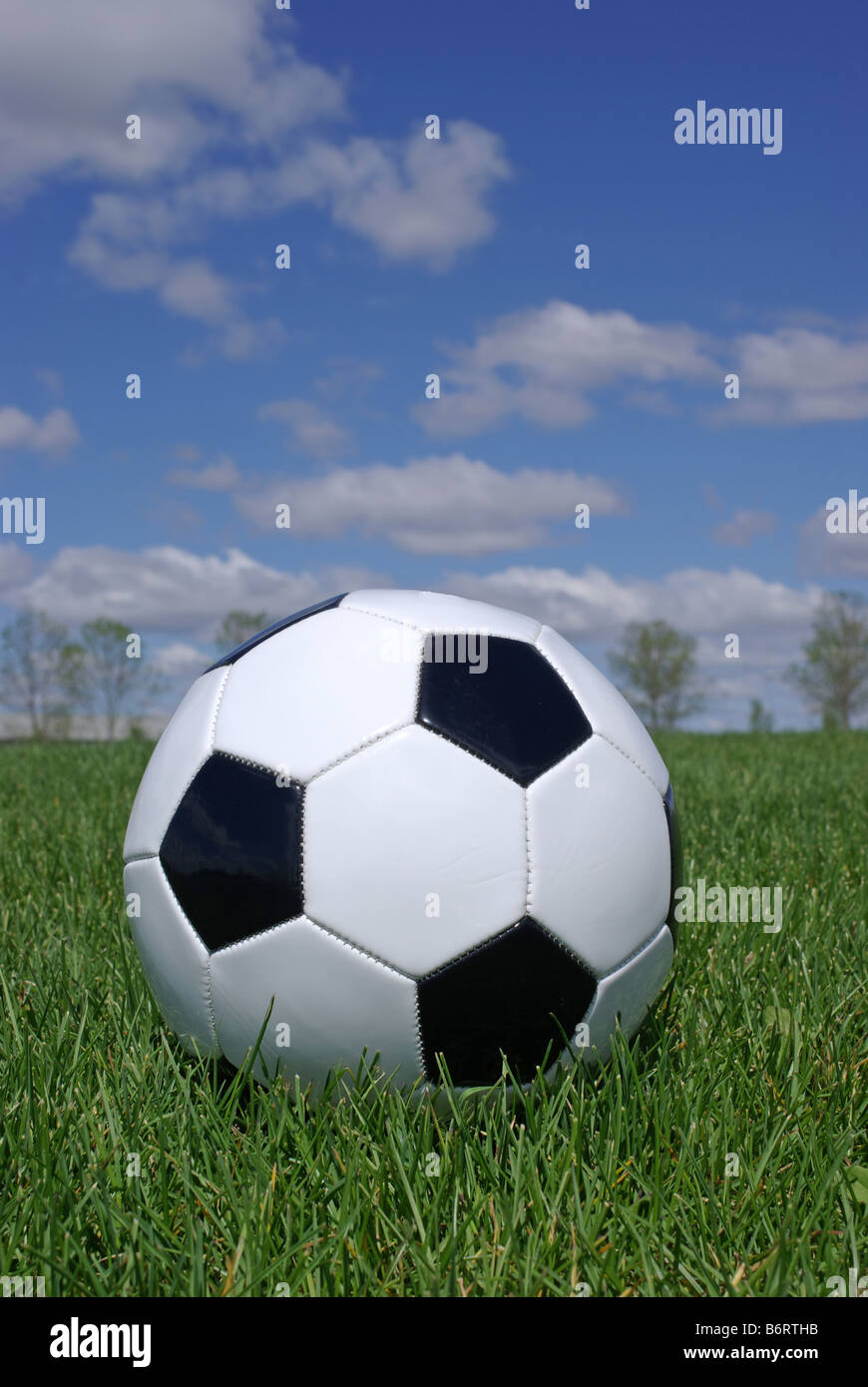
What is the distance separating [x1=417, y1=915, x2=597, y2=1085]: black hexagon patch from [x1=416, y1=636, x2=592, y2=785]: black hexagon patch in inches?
16.4

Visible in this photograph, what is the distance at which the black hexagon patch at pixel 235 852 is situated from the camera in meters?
2.38

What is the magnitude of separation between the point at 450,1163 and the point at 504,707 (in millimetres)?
1085

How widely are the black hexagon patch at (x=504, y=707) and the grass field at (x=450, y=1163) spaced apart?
2.80ft

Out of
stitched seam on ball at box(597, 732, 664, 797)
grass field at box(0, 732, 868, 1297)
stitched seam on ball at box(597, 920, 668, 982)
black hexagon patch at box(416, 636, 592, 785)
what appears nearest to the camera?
grass field at box(0, 732, 868, 1297)

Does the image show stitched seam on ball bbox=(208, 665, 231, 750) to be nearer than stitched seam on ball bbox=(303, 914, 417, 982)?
No

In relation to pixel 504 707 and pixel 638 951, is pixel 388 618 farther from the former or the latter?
pixel 638 951

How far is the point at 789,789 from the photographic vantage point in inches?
312

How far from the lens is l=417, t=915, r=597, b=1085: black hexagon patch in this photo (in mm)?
2340

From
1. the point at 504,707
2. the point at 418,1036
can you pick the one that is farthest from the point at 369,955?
the point at 504,707

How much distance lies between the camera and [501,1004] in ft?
7.83

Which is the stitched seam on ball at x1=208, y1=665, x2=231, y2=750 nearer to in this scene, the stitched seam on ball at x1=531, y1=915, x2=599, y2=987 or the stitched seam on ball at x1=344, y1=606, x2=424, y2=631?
the stitched seam on ball at x1=344, y1=606, x2=424, y2=631

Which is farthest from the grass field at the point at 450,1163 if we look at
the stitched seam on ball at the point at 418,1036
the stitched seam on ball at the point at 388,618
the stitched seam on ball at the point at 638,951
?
the stitched seam on ball at the point at 388,618

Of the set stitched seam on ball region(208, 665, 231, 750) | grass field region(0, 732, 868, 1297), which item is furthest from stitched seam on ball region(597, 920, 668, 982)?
stitched seam on ball region(208, 665, 231, 750)
